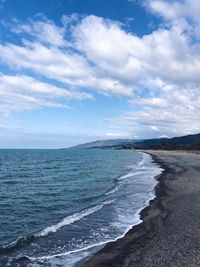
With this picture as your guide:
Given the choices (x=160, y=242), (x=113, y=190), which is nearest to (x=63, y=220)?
(x=160, y=242)

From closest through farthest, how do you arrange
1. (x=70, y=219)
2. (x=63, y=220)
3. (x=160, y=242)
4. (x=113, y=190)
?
(x=160, y=242) < (x=63, y=220) < (x=70, y=219) < (x=113, y=190)

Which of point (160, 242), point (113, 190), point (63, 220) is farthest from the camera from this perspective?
point (113, 190)

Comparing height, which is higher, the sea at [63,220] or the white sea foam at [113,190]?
the white sea foam at [113,190]

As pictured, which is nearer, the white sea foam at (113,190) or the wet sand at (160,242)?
the wet sand at (160,242)

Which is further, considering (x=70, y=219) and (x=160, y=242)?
(x=70, y=219)

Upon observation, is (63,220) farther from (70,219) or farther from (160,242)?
(160,242)

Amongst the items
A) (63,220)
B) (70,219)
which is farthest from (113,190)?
(63,220)

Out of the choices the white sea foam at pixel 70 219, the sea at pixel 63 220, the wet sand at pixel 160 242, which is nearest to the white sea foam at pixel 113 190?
the sea at pixel 63 220

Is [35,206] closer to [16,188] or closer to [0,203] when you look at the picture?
[0,203]

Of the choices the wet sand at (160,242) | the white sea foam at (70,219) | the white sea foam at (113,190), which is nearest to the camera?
the wet sand at (160,242)

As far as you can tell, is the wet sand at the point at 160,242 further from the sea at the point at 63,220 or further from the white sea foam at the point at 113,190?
the white sea foam at the point at 113,190

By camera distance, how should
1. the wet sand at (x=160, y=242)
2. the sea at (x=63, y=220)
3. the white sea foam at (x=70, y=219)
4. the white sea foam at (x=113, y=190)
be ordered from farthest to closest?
the white sea foam at (x=113, y=190)
the white sea foam at (x=70, y=219)
the sea at (x=63, y=220)
the wet sand at (x=160, y=242)

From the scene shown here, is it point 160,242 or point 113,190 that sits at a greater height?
point 113,190

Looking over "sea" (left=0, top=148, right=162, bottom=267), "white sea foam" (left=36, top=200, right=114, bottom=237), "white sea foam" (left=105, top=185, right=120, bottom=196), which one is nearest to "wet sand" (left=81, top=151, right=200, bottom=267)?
"sea" (left=0, top=148, right=162, bottom=267)
